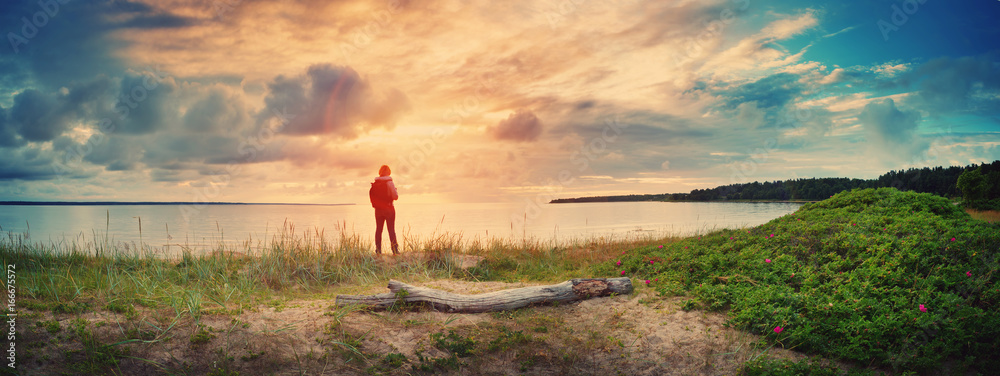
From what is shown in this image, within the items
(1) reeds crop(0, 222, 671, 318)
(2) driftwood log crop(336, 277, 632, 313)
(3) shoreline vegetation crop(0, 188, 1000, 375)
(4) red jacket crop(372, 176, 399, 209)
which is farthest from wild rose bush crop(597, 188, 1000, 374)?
(4) red jacket crop(372, 176, 399, 209)

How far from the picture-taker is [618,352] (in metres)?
6.15

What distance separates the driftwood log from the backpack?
595 centimetres

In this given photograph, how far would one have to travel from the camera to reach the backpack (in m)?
13.4

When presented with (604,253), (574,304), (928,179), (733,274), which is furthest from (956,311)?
(928,179)

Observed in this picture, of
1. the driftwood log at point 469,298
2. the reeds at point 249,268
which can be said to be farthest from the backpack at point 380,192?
the driftwood log at point 469,298

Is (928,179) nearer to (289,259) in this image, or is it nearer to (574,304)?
(574,304)

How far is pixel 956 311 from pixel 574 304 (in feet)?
16.7

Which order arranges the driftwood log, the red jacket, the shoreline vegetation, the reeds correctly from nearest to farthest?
the shoreline vegetation → the reeds → the driftwood log → the red jacket

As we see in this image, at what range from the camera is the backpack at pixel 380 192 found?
13.4m

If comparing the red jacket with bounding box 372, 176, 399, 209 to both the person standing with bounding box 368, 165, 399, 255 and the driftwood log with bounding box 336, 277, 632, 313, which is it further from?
the driftwood log with bounding box 336, 277, 632, 313

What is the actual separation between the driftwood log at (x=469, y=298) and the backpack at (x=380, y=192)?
5946 millimetres

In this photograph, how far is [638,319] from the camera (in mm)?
7262


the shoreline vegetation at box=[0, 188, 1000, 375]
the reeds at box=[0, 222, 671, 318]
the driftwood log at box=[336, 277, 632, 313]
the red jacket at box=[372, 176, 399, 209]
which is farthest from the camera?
the red jacket at box=[372, 176, 399, 209]

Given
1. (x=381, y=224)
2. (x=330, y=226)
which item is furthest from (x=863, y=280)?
(x=330, y=226)
